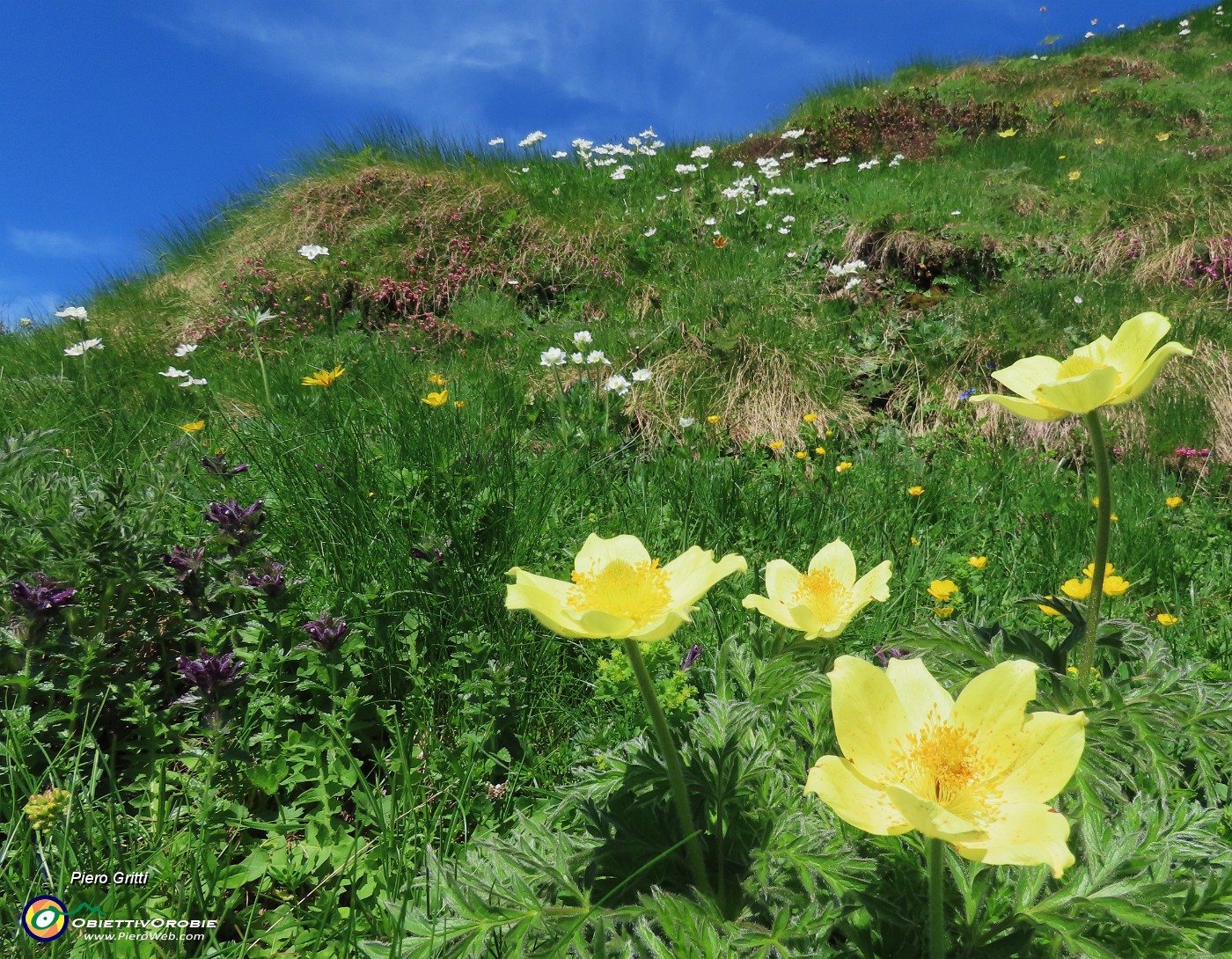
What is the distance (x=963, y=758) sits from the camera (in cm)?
94

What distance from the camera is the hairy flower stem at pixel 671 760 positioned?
3.35 feet

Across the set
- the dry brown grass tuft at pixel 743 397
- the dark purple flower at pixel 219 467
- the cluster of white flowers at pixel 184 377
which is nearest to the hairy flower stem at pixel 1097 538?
the dark purple flower at pixel 219 467

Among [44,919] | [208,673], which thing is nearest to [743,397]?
[208,673]

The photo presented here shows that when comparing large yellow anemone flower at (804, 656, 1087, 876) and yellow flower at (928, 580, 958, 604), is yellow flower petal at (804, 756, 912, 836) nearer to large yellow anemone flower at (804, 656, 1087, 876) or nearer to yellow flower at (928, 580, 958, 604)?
large yellow anemone flower at (804, 656, 1087, 876)

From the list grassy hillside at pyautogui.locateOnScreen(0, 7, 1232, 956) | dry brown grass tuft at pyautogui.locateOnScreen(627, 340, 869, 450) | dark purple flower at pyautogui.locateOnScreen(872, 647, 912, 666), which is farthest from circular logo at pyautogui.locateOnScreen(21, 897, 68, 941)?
dry brown grass tuft at pyautogui.locateOnScreen(627, 340, 869, 450)

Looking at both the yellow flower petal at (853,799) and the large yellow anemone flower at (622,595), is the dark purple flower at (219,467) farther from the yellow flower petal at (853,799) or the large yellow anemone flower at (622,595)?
the yellow flower petal at (853,799)

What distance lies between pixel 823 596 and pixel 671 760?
568 millimetres

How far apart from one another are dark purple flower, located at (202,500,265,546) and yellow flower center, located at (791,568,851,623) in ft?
5.21

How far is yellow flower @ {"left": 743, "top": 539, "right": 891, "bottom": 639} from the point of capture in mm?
1418

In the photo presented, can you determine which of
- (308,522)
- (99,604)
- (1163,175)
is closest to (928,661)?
(308,522)

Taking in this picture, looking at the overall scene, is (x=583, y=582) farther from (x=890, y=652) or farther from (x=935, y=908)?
(x=890, y=652)

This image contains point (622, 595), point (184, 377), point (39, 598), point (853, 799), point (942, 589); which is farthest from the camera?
point (184, 377)

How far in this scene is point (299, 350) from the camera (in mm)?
6270

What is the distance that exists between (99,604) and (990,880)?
2350mm
